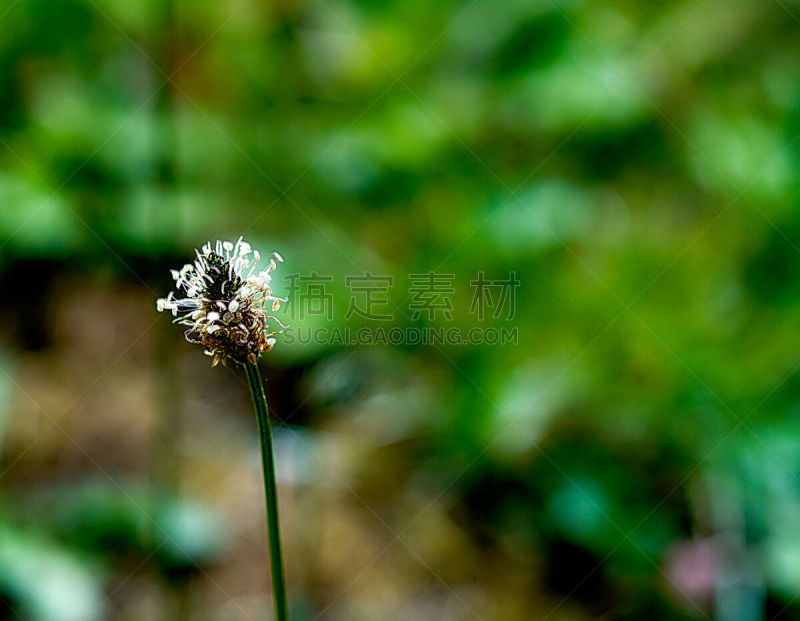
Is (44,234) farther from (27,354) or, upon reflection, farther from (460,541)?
(460,541)

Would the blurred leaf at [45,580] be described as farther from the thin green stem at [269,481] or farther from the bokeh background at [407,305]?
the thin green stem at [269,481]

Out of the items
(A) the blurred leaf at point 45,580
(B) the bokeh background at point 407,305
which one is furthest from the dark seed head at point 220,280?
(A) the blurred leaf at point 45,580

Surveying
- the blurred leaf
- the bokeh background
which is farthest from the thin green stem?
the blurred leaf

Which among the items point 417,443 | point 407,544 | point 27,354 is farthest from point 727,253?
point 27,354

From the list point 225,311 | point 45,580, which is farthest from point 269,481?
point 45,580

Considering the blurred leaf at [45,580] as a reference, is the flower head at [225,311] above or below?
below

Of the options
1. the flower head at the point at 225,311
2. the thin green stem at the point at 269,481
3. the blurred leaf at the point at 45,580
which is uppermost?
the blurred leaf at the point at 45,580

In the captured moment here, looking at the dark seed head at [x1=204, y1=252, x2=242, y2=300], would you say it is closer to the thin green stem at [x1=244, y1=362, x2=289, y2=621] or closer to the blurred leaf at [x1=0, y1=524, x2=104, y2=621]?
the thin green stem at [x1=244, y1=362, x2=289, y2=621]
